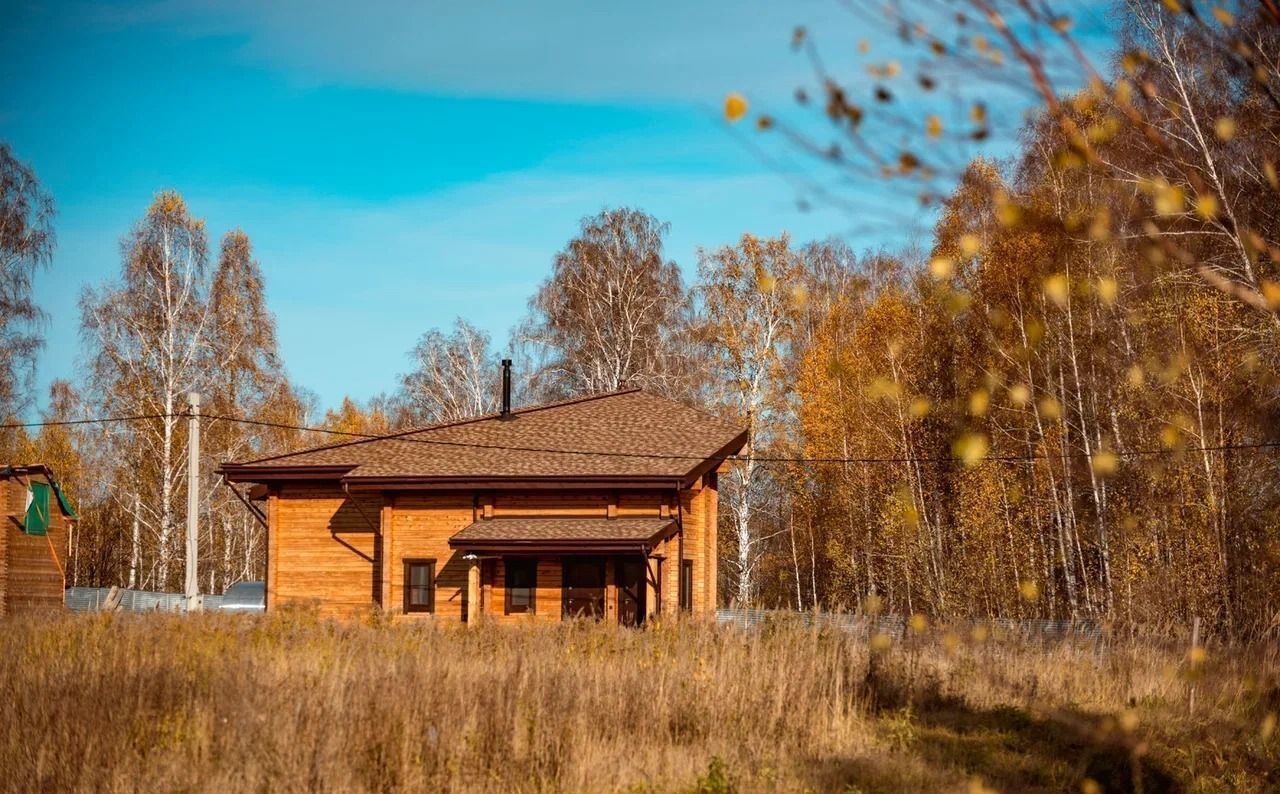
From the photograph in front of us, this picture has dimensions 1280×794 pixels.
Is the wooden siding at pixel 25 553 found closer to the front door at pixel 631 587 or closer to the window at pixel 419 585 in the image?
the window at pixel 419 585

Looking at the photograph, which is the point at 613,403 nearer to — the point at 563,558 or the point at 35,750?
the point at 563,558

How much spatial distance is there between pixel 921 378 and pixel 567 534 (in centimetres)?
1316

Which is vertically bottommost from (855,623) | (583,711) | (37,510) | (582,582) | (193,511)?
(583,711)

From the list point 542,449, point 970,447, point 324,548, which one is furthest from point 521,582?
point 970,447

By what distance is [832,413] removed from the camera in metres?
33.5

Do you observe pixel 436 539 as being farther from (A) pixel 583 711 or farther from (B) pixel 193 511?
(A) pixel 583 711

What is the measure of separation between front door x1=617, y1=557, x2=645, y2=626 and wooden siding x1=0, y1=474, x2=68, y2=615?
1567 cm

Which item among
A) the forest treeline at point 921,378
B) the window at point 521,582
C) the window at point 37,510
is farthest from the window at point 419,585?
the window at point 37,510

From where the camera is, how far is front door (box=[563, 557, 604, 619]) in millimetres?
22844

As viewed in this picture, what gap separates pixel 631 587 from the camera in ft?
75.9

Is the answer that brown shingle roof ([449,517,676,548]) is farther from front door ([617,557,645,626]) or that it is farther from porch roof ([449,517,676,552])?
front door ([617,557,645,626])

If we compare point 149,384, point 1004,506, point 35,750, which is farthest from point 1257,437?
point 149,384

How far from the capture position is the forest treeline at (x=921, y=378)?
20.2 meters

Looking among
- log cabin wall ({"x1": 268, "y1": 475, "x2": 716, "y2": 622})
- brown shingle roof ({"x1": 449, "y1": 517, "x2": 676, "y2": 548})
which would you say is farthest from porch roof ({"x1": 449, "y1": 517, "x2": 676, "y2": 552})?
log cabin wall ({"x1": 268, "y1": 475, "x2": 716, "y2": 622})
